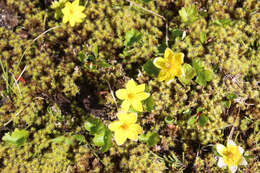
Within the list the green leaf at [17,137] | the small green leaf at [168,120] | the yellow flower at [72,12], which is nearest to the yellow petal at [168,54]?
the small green leaf at [168,120]

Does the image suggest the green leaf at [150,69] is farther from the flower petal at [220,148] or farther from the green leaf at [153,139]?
the flower petal at [220,148]

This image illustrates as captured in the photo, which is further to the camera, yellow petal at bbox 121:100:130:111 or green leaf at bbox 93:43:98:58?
green leaf at bbox 93:43:98:58

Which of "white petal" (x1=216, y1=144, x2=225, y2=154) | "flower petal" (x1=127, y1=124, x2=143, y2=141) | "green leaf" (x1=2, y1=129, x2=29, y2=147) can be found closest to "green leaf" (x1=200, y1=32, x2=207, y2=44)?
"white petal" (x1=216, y1=144, x2=225, y2=154)

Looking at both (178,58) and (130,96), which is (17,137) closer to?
(130,96)

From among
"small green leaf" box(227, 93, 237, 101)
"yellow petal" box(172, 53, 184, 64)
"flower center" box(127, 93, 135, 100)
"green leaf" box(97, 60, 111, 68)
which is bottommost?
"flower center" box(127, 93, 135, 100)

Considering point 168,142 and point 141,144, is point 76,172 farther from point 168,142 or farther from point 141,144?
point 168,142

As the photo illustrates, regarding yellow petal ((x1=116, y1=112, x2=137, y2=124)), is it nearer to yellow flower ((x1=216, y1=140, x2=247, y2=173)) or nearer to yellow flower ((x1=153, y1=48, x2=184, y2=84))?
yellow flower ((x1=153, y1=48, x2=184, y2=84))

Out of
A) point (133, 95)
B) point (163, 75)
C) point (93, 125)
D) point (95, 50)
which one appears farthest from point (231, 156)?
point (95, 50)
